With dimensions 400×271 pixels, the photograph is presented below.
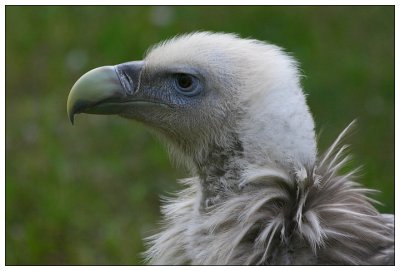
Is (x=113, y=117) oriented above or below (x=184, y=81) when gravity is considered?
below

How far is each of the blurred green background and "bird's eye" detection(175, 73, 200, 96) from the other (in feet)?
4.86

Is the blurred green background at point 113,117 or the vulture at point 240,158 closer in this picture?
the vulture at point 240,158

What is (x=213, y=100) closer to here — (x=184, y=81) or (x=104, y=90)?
(x=184, y=81)

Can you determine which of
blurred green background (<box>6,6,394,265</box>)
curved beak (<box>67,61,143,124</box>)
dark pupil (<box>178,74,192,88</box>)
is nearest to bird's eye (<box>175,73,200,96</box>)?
dark pupil (<box>178,74,192,88</box>)

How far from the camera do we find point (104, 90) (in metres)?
2.81

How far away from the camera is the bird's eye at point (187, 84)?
2846mm

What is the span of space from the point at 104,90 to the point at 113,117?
2.67m

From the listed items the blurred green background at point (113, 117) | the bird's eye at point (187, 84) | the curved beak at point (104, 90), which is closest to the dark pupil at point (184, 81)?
the bird's eye at point (187, 84)

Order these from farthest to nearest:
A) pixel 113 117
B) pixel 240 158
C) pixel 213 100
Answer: pixel 113 117, pixel 213 100, pixel 240 158

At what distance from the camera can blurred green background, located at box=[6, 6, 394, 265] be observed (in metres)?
4.49

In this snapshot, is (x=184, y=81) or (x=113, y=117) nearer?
(x=184, y=81)

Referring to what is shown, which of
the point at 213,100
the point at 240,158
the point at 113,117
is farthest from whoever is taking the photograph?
the point at 113,117

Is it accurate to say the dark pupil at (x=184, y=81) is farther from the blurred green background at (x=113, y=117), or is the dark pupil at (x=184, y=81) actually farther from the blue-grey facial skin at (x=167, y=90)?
the blurred green background at (x=113, y=117)

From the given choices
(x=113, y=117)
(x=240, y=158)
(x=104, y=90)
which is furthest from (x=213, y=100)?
(x=113, y=117)
